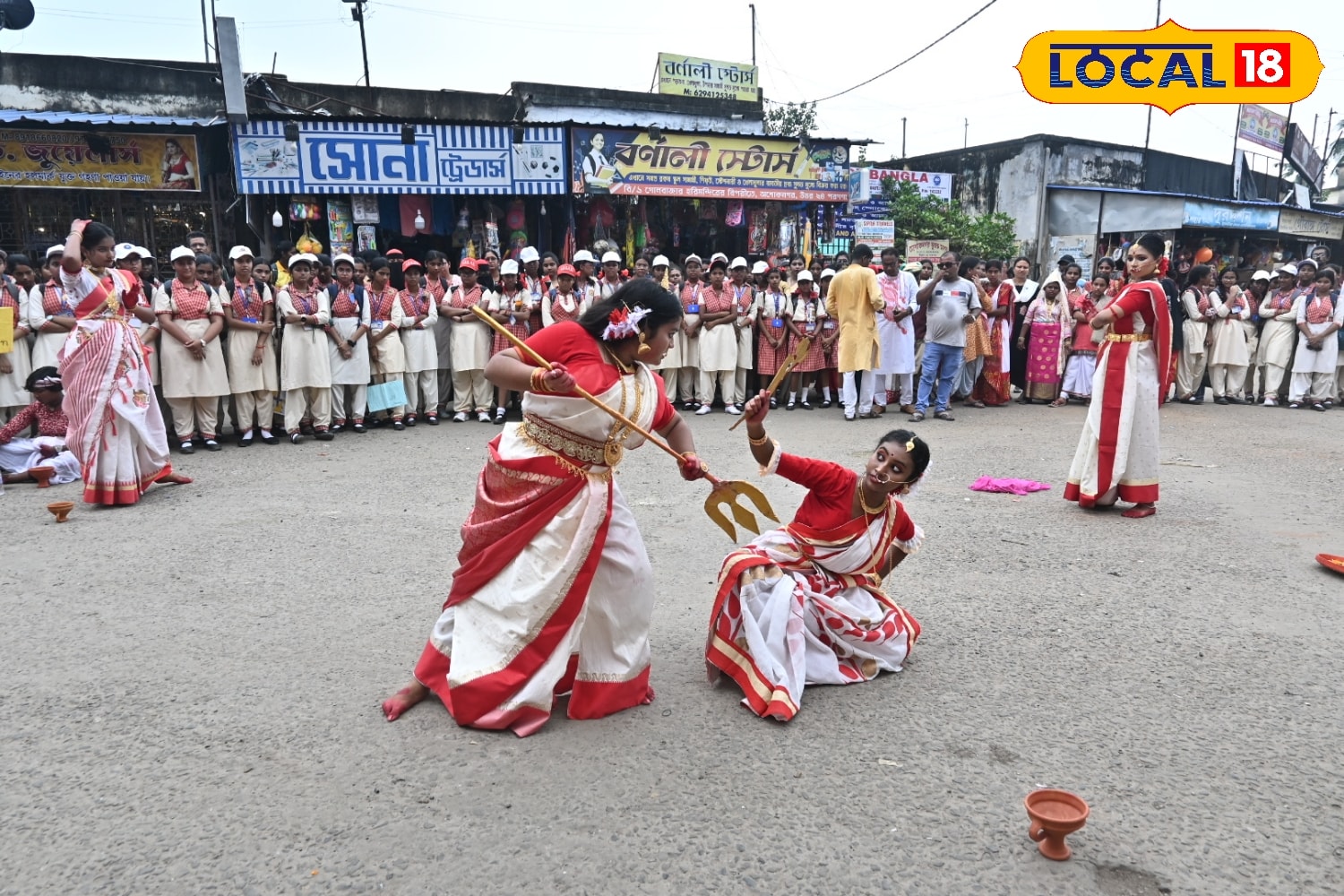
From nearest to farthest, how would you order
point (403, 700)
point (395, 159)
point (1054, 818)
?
1. point (1054, 818)
2. point (403, 700)
3. point (395, 159)

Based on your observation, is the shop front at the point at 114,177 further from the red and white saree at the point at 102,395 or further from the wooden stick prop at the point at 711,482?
the wooden stick prop at the point at 711,482

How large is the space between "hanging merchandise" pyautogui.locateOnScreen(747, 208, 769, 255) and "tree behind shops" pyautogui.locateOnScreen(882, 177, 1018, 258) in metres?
4.56

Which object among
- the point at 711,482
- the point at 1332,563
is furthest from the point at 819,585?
the point at 1332,563

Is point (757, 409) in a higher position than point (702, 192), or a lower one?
lower

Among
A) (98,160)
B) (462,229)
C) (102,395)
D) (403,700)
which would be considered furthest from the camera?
(462,229)

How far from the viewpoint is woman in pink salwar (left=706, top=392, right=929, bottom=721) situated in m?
3.35

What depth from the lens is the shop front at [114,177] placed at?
470 inches

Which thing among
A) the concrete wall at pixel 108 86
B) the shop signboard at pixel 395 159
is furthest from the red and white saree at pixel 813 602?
the concrete wall at pixel 108 86

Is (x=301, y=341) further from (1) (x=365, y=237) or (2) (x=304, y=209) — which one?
(1) (x=365, y=237)

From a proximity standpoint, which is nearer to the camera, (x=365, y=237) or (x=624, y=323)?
(x=624, y=323)

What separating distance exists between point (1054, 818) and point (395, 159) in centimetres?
1275

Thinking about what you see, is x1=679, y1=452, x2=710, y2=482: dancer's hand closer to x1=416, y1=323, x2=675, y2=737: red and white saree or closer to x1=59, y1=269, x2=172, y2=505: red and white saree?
x1=416, y1=323, x2=675, y2=737: red and white saree

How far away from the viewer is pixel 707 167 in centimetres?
1484

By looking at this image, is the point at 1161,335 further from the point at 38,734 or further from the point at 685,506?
the point at 38,734
